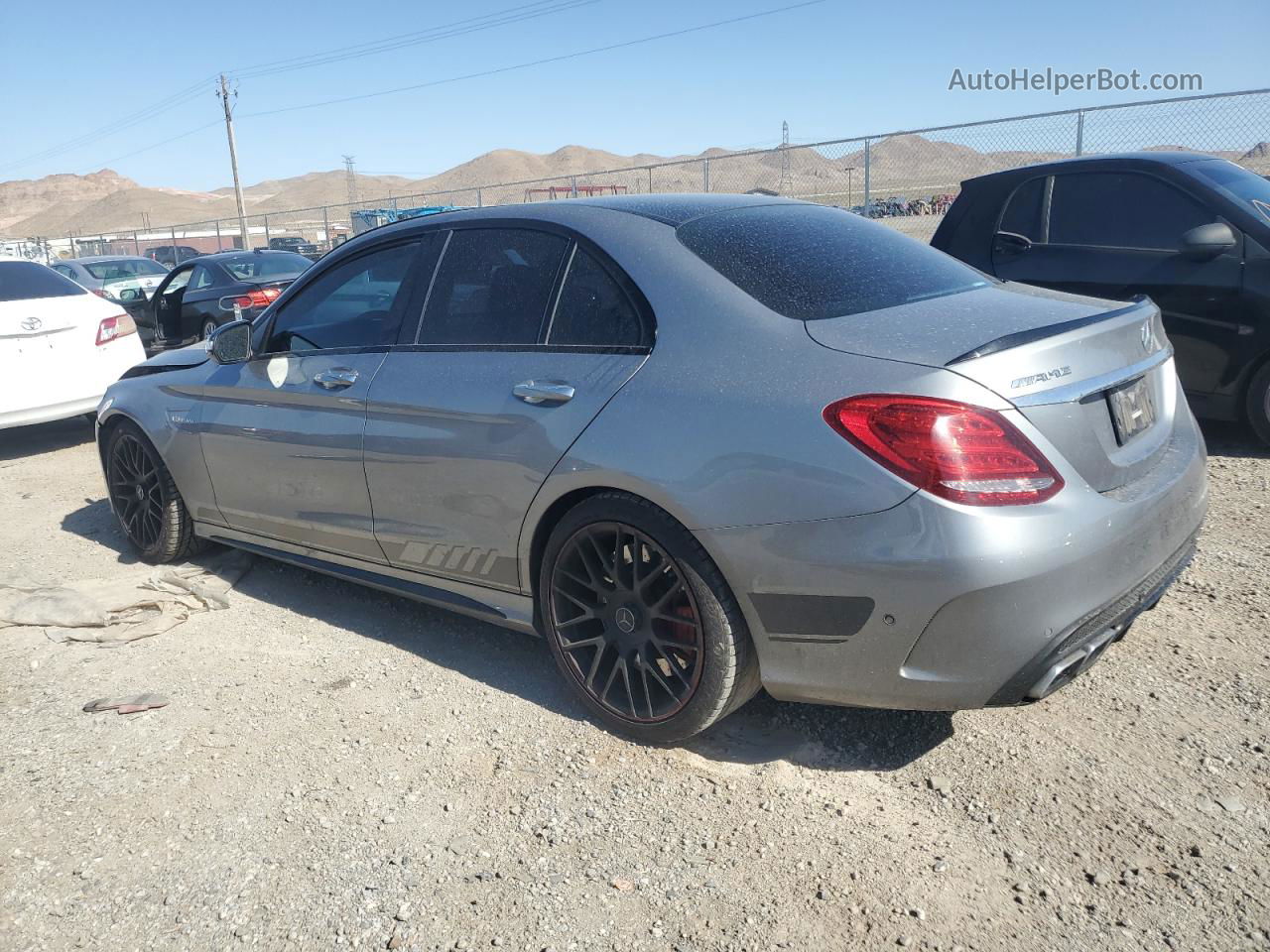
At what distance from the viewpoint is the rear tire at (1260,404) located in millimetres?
5621

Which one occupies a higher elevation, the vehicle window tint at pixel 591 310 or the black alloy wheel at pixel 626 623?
the vehicle window tint at pixel 591 310

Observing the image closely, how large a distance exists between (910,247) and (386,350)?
1.96 meters

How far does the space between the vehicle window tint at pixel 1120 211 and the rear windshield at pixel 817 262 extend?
3.25 metres

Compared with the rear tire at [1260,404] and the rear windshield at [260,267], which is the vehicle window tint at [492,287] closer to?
the rear tire at [1260,404]

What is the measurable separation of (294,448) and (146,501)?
57.5 inches

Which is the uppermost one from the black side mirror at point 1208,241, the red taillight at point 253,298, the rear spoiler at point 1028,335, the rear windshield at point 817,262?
the rear windshield at point 817,262

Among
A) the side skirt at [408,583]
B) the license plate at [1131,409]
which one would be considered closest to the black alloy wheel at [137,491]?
the side skirt at [408,583]

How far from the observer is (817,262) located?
10.2 ft

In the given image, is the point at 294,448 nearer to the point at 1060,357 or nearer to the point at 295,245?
the point at 1060,357

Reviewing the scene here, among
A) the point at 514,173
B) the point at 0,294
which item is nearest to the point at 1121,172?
the point at 0,294

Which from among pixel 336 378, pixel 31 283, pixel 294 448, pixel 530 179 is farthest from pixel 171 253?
pixel 336 378

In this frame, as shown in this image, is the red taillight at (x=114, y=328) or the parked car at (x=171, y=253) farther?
the parked car at (x=171, y=253)

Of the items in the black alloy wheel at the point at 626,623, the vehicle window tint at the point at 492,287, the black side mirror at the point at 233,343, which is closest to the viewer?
the black alloy wheel at the point at 626,623

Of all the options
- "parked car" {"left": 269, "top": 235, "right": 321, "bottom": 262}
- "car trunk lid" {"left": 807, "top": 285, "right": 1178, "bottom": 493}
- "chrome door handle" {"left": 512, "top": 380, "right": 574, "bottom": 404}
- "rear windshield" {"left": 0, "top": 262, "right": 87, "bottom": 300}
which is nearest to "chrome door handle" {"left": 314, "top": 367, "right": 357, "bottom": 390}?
"chrome door handle" {"left": 512, "top": 380, "right": 574, "bottom": 404}
